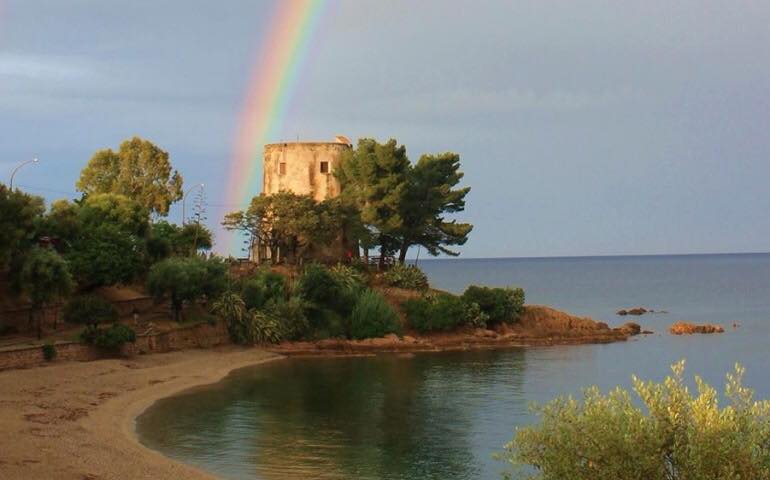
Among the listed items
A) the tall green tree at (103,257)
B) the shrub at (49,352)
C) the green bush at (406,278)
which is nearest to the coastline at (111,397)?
the shrub at (49,352)

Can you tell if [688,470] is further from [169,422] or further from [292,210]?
[292,210]

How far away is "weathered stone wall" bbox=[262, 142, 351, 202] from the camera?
76812mm

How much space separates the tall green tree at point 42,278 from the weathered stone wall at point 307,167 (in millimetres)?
33332

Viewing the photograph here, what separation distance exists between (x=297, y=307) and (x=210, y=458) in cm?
2949

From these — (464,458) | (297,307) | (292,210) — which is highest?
(292,210)

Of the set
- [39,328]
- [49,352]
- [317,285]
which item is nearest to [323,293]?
[317,285]

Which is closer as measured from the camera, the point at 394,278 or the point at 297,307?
the point at 297,307

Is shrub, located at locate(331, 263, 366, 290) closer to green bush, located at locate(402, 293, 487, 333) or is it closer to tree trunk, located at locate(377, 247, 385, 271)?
green bush, located at locate(402, 293, 487, 333)

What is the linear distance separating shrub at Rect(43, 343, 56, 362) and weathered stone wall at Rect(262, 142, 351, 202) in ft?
120

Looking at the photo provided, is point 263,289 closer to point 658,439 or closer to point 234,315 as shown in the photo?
point 234,315

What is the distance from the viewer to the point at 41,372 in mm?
39312

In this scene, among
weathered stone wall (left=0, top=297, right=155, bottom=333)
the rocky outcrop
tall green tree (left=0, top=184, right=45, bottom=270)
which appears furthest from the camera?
the rocky outcrop

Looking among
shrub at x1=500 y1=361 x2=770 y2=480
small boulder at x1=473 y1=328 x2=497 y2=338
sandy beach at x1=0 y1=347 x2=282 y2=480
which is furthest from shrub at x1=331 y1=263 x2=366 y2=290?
shrub at x1=500 y1=361 x2=770 y2=480

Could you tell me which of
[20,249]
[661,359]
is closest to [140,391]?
[20,249]
